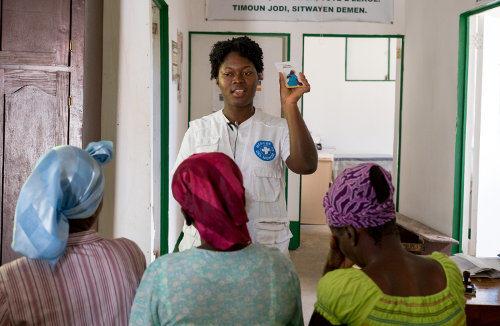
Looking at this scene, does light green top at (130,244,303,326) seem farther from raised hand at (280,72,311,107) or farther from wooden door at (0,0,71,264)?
wooden door at (0,0,71,264)

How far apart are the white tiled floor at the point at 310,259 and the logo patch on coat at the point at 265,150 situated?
2.08 meters

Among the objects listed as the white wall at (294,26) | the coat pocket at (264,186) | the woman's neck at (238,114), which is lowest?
the coat pocket at (264,186)

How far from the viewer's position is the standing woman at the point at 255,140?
7.66 ft

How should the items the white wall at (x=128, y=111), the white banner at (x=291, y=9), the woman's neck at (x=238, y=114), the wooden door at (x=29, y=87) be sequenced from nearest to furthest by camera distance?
the woman's neck at (x=238, y=114) → the wooden door at (x=29, y=87) → the white wall at (x=128, y=111) → the white banner at (x=291, y=9)

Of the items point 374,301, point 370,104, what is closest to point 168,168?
point 374,301

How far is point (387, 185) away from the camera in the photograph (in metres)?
1.50

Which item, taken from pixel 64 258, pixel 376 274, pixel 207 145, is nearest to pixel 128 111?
pixel 207 145

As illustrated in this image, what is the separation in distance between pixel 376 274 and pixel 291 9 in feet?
16.7

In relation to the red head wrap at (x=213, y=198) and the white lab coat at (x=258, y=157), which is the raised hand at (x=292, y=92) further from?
the red head wrap at (x=213, y=198)

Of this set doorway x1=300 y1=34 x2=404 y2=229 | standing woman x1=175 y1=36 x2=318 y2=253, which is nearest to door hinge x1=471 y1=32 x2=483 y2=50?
standing woman x1=175 y1=36 x2=318 y2=253

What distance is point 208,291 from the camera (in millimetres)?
1389

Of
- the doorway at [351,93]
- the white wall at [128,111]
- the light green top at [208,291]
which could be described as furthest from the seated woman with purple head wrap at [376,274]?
the doorway at [351,93]

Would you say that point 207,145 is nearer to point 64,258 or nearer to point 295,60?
point 64,258

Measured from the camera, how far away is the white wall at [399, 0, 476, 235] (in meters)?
5.18
